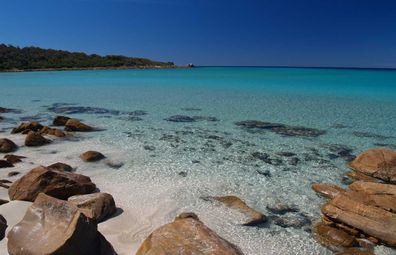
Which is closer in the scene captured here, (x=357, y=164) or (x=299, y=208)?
(x=299, y=208)

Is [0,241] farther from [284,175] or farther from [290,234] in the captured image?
[284,175]

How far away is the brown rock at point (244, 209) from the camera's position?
6.05 m

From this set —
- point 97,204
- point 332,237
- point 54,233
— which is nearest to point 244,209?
point 332,237

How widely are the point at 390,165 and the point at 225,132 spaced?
21.0 feet

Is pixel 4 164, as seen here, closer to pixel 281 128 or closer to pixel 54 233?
pixel 54 233

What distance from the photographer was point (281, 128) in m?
14.4

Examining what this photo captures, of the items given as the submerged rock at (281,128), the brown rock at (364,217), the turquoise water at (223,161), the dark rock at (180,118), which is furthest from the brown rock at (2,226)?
the dark rock at (180,118)

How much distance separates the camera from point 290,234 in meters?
5.77

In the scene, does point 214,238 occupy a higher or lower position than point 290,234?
higher

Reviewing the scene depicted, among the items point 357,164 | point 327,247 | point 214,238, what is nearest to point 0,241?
point 214,238

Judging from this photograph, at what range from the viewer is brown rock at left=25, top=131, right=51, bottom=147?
10773 mm

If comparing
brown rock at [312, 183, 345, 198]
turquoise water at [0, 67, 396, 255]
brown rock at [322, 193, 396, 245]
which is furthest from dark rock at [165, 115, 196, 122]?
brown rock at [322, 193, 396, 245]

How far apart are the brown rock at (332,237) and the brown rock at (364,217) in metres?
0.22

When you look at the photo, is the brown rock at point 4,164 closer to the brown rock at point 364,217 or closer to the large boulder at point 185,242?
the large boulder at point 185,242
